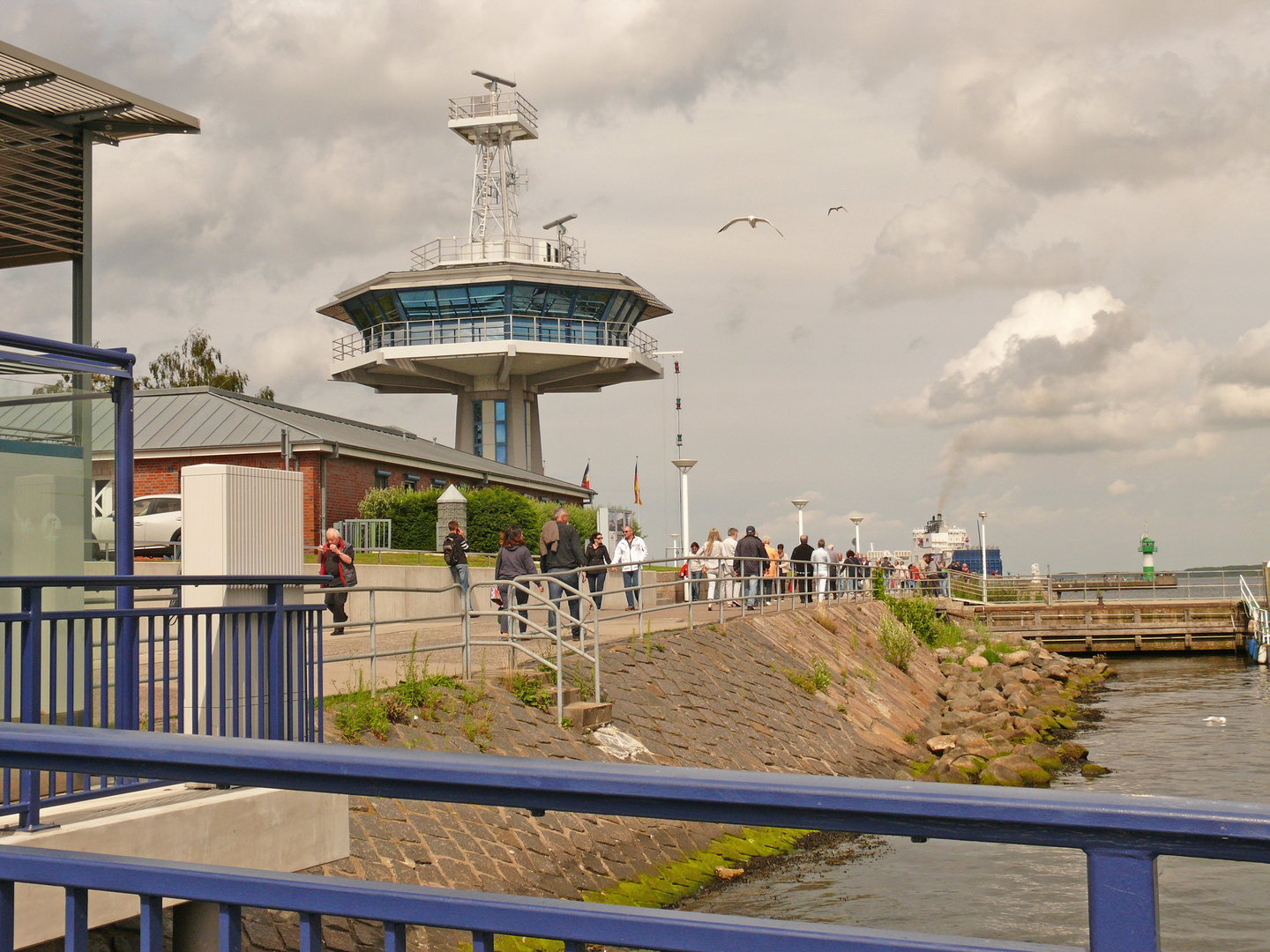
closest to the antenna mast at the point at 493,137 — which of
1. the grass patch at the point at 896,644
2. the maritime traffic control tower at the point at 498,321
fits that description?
the maritime traffic control tower at the point at 498,321

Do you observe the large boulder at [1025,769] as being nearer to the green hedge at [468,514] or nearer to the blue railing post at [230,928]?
the blue railing post at [230,928]

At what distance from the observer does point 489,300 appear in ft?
174

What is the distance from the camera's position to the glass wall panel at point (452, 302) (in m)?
53.1

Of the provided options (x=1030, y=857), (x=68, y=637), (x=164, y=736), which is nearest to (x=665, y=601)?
(x=1030, y=857)

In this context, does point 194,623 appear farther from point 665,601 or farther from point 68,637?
point 665,601

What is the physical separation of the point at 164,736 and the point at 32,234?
821cm

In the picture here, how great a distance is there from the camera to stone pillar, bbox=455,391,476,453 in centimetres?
5762

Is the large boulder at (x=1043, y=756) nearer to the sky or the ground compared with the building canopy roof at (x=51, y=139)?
nearer to the ground

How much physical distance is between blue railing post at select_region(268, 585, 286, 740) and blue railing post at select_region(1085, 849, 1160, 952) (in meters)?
5.69

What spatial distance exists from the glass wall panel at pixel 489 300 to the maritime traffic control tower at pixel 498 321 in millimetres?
39

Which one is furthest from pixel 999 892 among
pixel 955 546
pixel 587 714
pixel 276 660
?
pixel 955 546

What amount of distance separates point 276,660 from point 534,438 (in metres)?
51.9

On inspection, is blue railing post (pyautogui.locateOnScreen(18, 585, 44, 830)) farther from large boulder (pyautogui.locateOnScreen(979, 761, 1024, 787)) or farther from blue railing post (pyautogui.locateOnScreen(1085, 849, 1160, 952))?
large boulder (pyautogui.locateOnScreen(979, 761, 1024, 787))

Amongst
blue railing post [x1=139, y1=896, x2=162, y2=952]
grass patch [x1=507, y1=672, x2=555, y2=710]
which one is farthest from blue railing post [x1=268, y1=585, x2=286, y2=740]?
grass patch [x1=507, y1=672, x2=555, y2=710]
